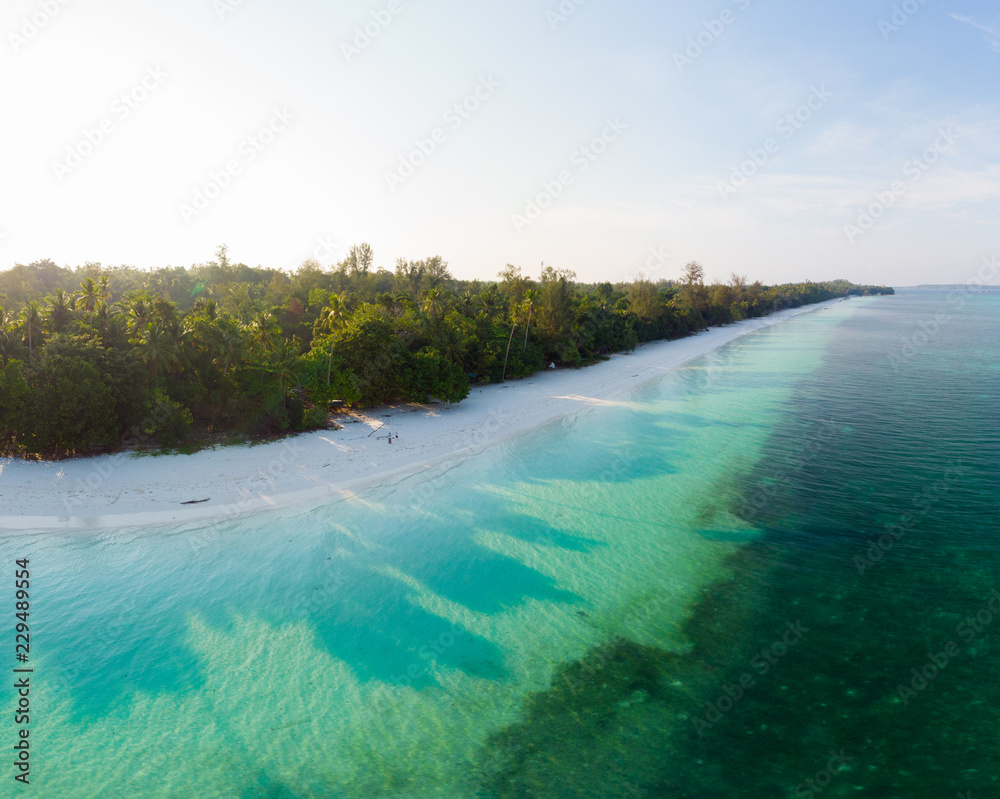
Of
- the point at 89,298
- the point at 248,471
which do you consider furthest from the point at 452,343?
the point at 89,298

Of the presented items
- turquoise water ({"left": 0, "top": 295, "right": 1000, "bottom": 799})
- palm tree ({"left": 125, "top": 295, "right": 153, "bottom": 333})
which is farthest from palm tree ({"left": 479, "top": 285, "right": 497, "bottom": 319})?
palm tree ({"left": 125, "top": 295, "right": 153, "bottom": 333})

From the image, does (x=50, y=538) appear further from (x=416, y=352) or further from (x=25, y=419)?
(x=416, y=352)

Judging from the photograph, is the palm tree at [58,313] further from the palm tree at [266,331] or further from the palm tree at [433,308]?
the palm tree at [433,308]

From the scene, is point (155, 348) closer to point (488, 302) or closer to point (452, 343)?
point (452, 343)

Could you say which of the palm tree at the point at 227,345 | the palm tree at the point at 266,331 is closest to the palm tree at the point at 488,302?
the palm tree at the point at 266,331

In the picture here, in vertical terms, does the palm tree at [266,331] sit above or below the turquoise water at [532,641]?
above

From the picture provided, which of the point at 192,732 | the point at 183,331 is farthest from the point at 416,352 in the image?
the point at 192,732

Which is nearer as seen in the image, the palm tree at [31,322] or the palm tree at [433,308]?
the palm tree at [31,322]
